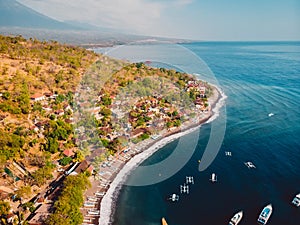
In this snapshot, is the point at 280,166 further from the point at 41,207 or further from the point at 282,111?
the point at 41,207

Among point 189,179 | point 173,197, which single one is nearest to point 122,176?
point 173,197

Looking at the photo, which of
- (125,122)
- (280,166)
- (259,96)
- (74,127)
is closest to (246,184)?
(280,166)

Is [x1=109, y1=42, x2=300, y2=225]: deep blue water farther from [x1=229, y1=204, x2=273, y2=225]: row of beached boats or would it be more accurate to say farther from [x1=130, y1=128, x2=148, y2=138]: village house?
[x1=130, y1=128, x2=148, y2=138]: village house

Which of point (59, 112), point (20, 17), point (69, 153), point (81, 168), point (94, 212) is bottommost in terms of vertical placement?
point (94, 212)

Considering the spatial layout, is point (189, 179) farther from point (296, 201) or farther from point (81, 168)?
point (81, 168)

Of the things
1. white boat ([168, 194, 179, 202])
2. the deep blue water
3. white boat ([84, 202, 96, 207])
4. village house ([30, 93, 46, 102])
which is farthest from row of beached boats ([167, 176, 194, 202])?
village house ([30, 93, 46, 102])

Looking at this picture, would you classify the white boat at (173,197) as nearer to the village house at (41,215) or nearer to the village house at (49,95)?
the village house at (41,215)

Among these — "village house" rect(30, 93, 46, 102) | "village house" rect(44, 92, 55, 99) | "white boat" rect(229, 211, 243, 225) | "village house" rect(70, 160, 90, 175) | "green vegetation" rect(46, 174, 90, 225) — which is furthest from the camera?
"village house" rect(44, 92, 55, 99)
